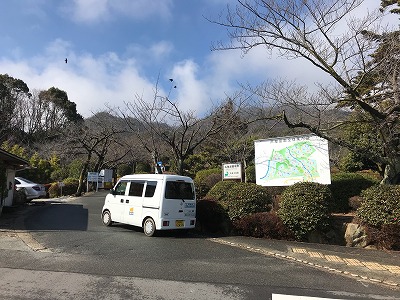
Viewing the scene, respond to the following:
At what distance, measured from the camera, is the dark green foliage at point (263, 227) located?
33.7ft

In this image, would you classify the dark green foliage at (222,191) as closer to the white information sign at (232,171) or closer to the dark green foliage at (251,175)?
the white information sign at (232,171)

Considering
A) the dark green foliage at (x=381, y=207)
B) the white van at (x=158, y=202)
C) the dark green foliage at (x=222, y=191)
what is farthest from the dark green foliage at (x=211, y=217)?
the dark green foliage at (x=381, y=207)

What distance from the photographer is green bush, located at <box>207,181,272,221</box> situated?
11.1 meters

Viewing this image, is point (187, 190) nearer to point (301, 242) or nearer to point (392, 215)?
point (301, 242)

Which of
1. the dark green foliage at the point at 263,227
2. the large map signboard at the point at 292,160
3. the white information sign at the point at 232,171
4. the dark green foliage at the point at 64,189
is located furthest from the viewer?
the dark green foliage at the point at 64,189

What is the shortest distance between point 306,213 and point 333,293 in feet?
14.3

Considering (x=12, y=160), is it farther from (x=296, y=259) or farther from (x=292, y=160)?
(x=296, y=259)

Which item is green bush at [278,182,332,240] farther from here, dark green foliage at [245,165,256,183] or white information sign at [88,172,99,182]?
white information sign at [88,172,99,182]

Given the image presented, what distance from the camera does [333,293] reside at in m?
5.54

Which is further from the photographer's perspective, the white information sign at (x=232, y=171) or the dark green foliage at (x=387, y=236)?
the white information sign at (x=232, y=171)

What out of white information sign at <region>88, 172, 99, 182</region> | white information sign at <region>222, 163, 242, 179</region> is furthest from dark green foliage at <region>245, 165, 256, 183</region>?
white information sign at <region>88, 172, 99, 182</region>

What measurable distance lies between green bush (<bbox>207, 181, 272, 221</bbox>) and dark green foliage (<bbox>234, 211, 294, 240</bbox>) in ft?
0.85

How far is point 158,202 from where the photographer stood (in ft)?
35.1

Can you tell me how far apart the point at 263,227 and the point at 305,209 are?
Result: 4.54 feet
